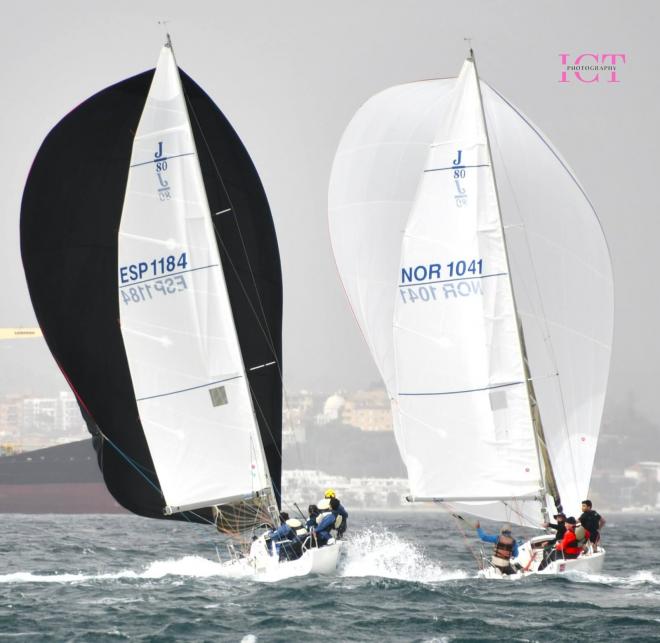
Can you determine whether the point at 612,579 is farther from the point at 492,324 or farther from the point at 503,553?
the point at 492,324

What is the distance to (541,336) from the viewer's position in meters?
17.0

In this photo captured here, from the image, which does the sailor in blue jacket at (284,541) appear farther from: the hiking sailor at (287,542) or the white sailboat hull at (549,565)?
the white sailboat hull at (549,565)

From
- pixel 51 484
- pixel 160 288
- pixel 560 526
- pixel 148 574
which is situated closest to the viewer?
pixel 560 526

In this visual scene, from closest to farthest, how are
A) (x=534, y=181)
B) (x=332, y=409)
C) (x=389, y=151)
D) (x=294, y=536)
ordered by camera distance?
(x=294, y=536) → (x=534, y=181) → (x=389, y=151) → (x=332, y=409)

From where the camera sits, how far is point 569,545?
15367 mm

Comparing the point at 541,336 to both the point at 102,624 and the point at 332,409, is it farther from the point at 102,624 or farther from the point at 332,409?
the point at 332,409

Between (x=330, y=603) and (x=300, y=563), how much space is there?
7.87ft

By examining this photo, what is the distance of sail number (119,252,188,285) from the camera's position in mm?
16750

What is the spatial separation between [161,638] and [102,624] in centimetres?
101

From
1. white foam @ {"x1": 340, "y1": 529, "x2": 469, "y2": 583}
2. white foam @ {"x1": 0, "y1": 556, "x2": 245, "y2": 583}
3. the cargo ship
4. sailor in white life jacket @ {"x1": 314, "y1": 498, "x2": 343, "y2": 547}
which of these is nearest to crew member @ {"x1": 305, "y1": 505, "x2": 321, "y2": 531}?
sailor in white life jacket @ {"x1": 314, "y1": 498, "x2": 343, "y2": 547}

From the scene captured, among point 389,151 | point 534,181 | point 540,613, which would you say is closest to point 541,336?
point 534,181

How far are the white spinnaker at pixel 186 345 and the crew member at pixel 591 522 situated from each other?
423 cm

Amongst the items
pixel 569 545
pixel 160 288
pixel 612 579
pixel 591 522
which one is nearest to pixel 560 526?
pixel 569 545

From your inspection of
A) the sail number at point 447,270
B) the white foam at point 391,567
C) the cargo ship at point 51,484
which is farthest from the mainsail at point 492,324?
the cargo ship at point 51,484
